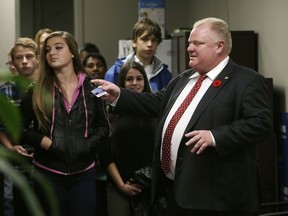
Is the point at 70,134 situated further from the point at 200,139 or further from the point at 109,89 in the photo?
the point at 200,139

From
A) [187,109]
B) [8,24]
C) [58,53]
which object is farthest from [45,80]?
[8,24]

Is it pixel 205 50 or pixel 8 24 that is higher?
pixel 8 24

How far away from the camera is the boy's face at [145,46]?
3.67 meters

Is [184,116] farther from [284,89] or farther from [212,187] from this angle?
[284,89]

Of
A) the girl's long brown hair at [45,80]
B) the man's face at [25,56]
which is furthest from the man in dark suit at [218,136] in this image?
the man's face at [25,56]

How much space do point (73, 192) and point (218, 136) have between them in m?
1.03

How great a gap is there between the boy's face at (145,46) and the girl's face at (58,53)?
2.98 feet

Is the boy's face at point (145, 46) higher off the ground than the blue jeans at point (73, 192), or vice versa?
the boy's face at point (145, 46)

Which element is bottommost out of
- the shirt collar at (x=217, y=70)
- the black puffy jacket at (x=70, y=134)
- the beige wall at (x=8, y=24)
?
the black puffy jacket at (x=70, y=134)

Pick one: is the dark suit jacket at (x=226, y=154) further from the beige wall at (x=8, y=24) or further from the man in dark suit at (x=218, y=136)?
the beige wall at (x=8, y=24)

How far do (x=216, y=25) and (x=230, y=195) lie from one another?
2.21 feet

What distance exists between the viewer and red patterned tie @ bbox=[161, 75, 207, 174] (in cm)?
210

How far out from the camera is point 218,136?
195cm

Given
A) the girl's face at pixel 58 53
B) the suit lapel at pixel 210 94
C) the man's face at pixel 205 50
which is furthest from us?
the girl's face at pixel 58 53
